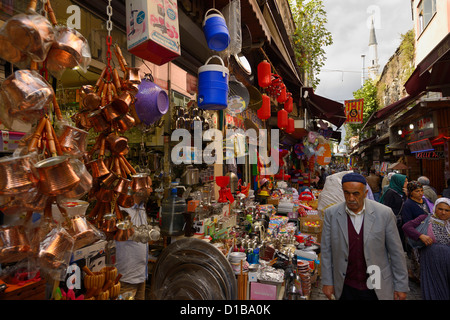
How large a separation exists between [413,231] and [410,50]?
1592 centimetres

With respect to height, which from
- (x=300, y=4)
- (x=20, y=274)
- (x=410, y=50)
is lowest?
(x=20, y=274)

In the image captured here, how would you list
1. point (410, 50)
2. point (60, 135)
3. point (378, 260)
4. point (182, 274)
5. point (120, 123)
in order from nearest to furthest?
1. point (60, 135)
2. point (120, 123)
3. point (182, 274)
4. point (378, 260)
5. point (410, 50)

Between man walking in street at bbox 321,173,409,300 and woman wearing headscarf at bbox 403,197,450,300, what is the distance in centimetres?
159

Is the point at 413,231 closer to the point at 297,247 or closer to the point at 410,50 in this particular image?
the point at 297,247

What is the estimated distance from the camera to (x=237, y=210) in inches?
171

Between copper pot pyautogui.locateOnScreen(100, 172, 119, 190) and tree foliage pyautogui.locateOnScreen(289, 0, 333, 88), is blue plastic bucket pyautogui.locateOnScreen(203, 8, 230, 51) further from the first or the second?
tree foliage pyautogui.locateOnScreen(289, 0, 333, 88)

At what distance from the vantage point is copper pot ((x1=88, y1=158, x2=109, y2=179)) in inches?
56.8

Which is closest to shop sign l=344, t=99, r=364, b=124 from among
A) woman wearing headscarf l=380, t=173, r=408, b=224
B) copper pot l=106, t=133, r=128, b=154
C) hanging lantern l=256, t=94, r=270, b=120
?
woman wearing headscarf l=380, t=173, r=408, b=224

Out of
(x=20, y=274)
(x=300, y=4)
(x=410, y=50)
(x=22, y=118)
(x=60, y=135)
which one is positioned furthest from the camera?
(x=410, y=50)

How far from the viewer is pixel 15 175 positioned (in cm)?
94

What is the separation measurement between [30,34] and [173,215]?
87.6 inches

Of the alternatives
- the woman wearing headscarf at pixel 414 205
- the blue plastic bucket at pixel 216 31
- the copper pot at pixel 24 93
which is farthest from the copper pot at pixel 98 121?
the woman wearing headscarf at pixel 414 205

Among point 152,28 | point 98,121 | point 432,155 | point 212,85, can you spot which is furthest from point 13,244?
point 432,155

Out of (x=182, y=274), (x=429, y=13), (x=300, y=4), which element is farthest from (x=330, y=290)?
(x=429, y=13)
